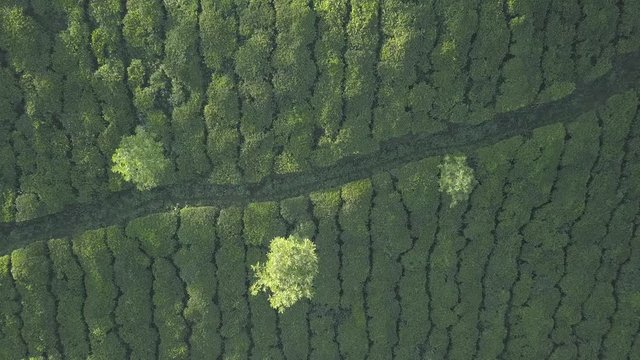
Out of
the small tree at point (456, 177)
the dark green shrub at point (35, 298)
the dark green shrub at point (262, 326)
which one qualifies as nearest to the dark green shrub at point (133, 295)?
the dark green shrub at point (35, 298)

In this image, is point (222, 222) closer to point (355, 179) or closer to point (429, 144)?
point (355, 179)

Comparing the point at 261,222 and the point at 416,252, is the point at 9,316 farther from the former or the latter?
the point at 416,252

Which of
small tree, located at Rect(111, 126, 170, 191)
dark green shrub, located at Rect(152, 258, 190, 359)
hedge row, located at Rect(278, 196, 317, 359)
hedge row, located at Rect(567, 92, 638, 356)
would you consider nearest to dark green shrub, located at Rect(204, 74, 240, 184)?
small tree, located at Rect(111, 126, 170, 191)

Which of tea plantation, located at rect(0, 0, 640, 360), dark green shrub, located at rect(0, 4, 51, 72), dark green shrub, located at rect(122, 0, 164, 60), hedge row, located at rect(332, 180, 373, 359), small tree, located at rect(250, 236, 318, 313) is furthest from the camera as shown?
hedge row, located at rect(332, 180, 373, 359)

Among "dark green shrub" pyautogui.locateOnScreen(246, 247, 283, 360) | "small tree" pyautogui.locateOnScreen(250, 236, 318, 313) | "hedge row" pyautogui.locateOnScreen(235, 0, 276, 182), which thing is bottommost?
"dark green shrub" pyautogui.locateOnScreen(246, 247, 283, 360)

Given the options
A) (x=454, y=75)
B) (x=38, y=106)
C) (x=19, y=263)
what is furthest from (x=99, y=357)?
(x=454, y=75)

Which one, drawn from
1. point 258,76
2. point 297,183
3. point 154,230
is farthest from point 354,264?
point 258,76

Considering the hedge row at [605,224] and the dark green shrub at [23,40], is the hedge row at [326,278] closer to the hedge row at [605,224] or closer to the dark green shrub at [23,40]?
the hedge row at [605,224]

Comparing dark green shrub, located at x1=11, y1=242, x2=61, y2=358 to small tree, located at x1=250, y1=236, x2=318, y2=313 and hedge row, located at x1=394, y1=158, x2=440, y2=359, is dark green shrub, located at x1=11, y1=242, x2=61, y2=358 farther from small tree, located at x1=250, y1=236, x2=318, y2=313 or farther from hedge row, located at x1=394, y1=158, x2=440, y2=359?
hedge row, located at x1=394, y1=158, x2=440, y2=359
